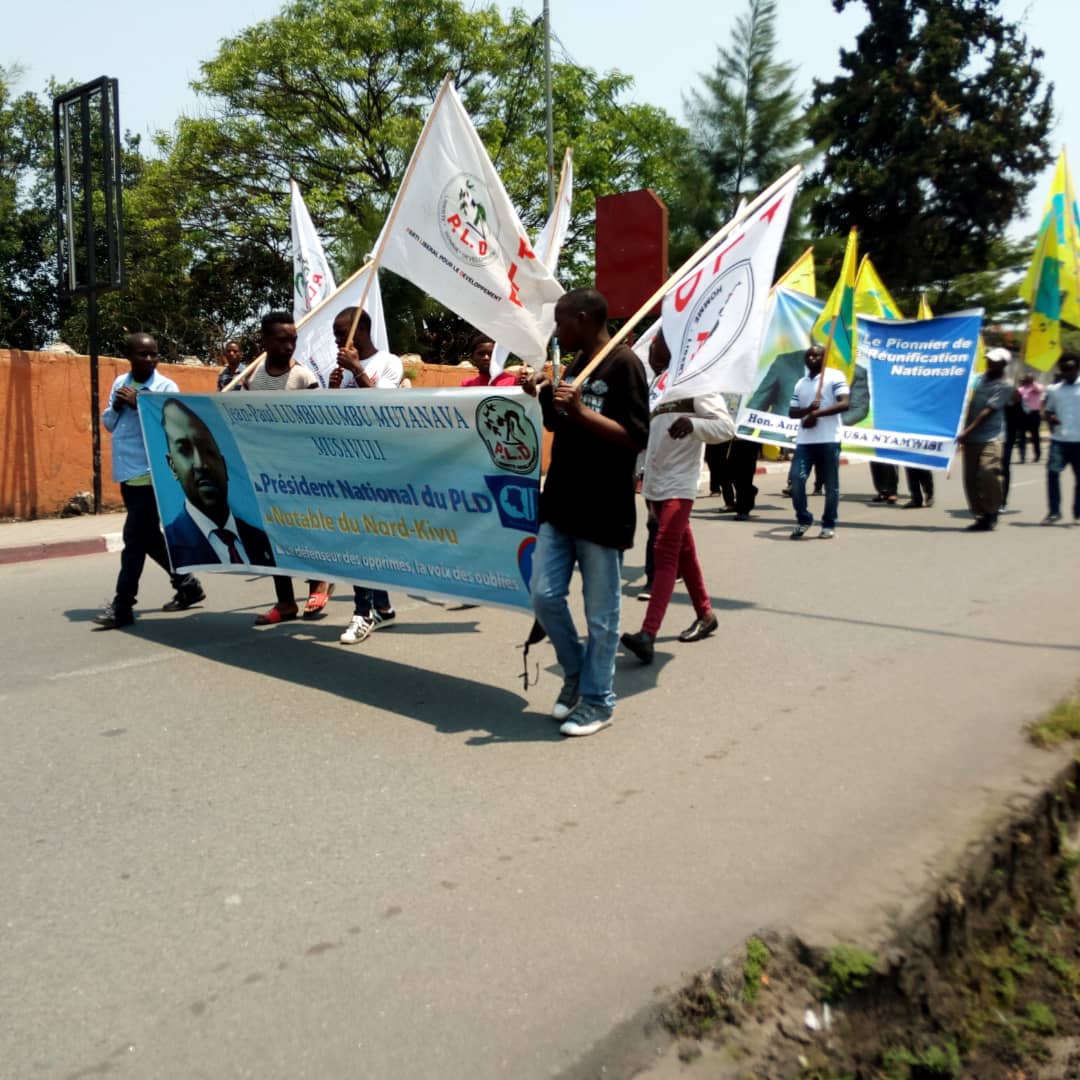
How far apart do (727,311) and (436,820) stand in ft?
9.51

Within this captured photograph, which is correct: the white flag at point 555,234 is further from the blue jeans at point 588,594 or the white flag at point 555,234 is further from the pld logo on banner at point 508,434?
the blue jeans at point 588,594

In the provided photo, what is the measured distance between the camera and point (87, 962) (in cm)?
293

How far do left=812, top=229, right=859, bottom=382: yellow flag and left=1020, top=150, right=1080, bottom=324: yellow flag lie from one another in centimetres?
243

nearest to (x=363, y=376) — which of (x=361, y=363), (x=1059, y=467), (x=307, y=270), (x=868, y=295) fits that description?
(x=361, y=363)

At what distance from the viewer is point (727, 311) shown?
5.41 m

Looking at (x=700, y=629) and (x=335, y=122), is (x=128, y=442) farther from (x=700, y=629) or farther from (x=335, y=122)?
(x=335, y=122)

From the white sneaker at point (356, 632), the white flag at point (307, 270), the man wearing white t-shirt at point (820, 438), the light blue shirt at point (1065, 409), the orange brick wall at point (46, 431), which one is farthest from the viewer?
the orange brick wall at point (46, 431)

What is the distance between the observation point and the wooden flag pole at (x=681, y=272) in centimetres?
455

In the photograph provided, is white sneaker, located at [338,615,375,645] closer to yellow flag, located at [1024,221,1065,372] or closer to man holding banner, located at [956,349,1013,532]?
yellow flag, located at [1024,221,1065,372]

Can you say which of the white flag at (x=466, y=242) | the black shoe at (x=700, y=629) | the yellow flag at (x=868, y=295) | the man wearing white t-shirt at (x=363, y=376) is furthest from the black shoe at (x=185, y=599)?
the yellow flag at (x=868, y=295)

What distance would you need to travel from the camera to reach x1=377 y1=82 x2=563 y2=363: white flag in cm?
596

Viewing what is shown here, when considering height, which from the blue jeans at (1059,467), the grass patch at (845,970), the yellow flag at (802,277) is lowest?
the grass patch at (845,970)

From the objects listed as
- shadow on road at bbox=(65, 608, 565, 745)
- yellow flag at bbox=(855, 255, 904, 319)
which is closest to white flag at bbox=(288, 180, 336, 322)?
shadow on road at bbox=(65, 608, 565, 745)

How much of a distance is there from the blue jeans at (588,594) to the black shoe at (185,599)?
134 inches
